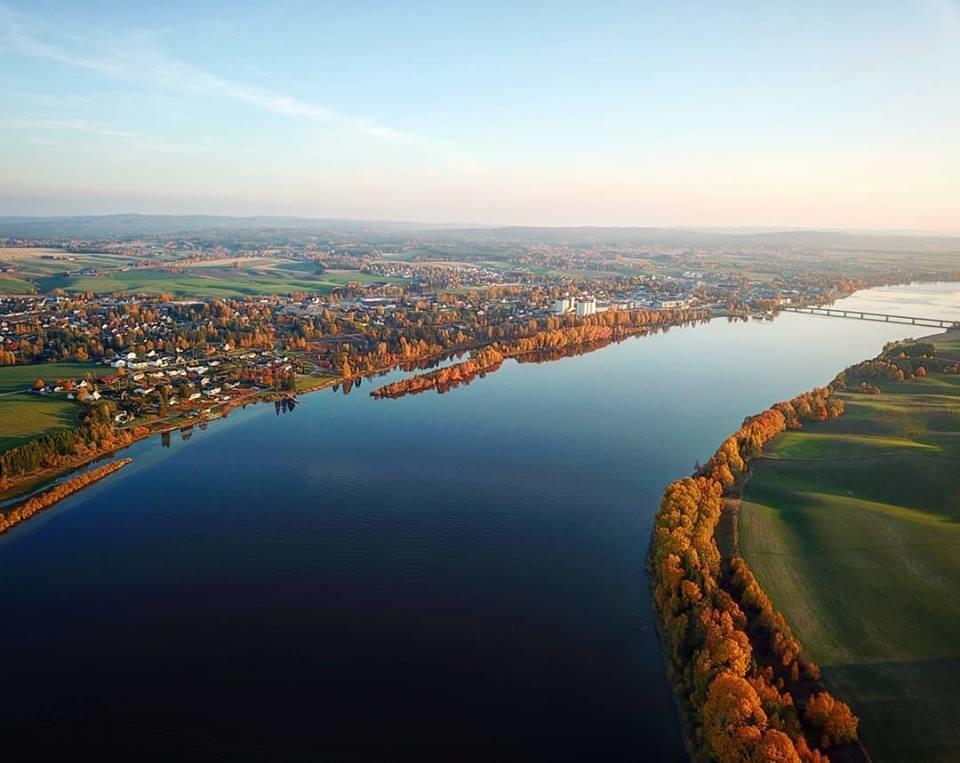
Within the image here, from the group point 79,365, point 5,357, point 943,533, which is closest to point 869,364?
point 943,533

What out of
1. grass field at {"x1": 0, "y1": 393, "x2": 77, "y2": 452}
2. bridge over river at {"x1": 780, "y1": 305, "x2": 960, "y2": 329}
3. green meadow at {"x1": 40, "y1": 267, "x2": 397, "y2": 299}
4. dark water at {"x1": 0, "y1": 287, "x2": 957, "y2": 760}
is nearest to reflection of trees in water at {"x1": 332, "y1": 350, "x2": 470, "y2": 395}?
dark water at {"x1": 0, "y1": 287, "x2": 957, "y2": 760}

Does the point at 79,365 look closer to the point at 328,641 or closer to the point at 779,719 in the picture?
the point at 328,641

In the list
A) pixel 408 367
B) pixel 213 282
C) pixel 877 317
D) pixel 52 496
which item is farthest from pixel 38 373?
pixel 877 317

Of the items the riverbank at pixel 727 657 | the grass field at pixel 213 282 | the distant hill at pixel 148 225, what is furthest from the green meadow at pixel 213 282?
the distant hill at pixel 148 225

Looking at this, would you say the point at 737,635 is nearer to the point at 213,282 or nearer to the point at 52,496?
the point at 52,496

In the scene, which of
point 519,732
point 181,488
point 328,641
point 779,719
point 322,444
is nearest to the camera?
point 779,719
